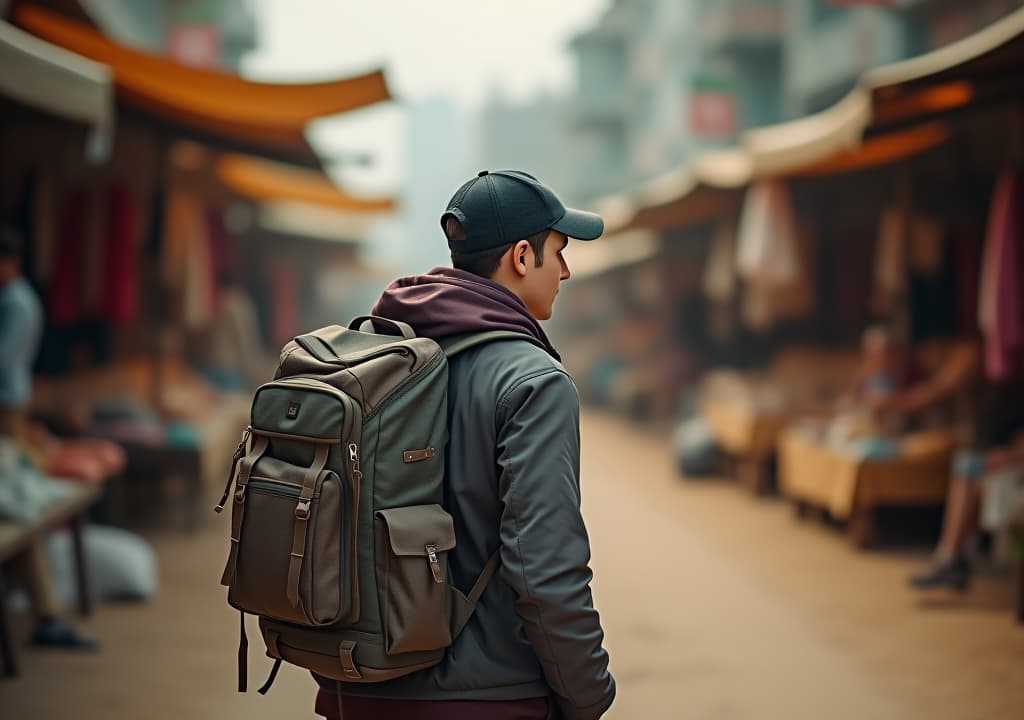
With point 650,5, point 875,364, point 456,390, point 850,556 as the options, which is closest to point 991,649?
point 850,556

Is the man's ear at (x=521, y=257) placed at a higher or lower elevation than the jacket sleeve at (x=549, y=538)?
higher

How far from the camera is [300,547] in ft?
6.45

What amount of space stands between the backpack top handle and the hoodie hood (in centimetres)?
2

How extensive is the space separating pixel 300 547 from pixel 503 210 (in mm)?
697

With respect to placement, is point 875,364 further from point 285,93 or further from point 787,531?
point 285,93

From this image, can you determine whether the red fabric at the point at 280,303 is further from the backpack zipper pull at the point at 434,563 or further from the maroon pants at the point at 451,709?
the backpack zipper pull at the point at 434,563

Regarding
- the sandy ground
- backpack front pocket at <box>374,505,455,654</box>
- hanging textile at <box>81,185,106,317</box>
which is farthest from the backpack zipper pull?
hanging textile at <box>81,185,106,317</box>

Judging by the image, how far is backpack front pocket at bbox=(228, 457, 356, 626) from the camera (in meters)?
1.95

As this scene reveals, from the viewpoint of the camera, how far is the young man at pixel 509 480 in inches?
76.8

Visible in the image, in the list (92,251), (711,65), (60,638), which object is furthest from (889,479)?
(711,65)

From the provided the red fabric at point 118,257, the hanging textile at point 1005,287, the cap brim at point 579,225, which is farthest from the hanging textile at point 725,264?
the cap brim at point 579,225

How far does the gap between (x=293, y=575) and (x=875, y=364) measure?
696 cm

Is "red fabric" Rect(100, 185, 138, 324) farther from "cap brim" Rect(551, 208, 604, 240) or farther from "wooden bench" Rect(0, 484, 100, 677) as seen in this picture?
"cap brim" Rect(551, 208, 604, 240)

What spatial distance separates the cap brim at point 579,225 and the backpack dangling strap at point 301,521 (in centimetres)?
61
